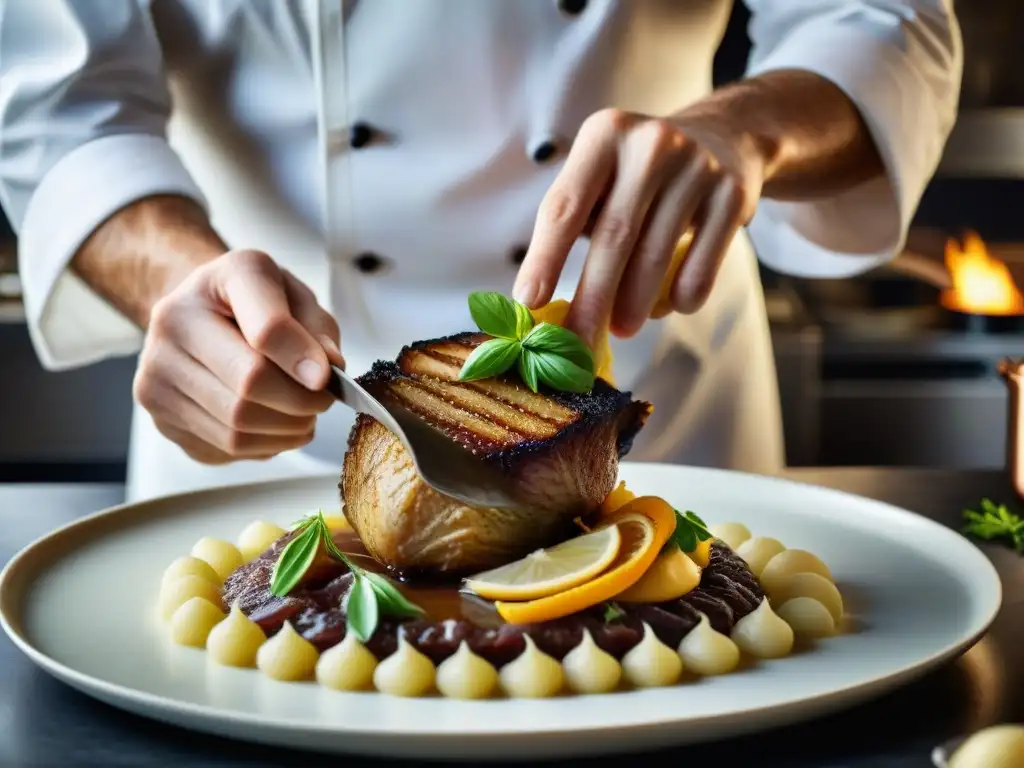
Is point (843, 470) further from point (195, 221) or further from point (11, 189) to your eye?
point (11, 189)

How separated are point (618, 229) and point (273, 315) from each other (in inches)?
13.6

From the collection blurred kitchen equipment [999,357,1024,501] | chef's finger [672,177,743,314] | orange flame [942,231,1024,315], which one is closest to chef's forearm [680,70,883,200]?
chef's finger [672,177,743,314]

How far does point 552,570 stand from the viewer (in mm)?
1081

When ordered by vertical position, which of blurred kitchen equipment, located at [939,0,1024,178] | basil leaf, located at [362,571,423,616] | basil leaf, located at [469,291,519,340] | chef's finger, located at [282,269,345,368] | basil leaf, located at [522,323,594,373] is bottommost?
blurred kitchen equipment, located at [939,0,1024,178]

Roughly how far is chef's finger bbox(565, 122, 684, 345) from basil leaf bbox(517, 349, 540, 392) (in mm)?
88

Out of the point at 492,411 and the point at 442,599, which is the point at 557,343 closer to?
the point at 492,411

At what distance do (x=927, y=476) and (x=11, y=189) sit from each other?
1365 millimetres

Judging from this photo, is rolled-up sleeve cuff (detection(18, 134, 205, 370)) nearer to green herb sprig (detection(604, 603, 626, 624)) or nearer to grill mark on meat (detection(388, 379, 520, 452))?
grill mark on meat (detection(388, 379, 520, 452))

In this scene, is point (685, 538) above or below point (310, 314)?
below

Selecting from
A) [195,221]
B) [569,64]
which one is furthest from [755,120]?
[195,221]

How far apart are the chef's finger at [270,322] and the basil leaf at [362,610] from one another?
0.22m

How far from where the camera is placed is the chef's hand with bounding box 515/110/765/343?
4.14 ft

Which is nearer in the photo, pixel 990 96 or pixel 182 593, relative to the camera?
pixel 182 593

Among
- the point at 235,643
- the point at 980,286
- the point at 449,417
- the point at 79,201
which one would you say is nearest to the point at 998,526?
the point at 449,417
